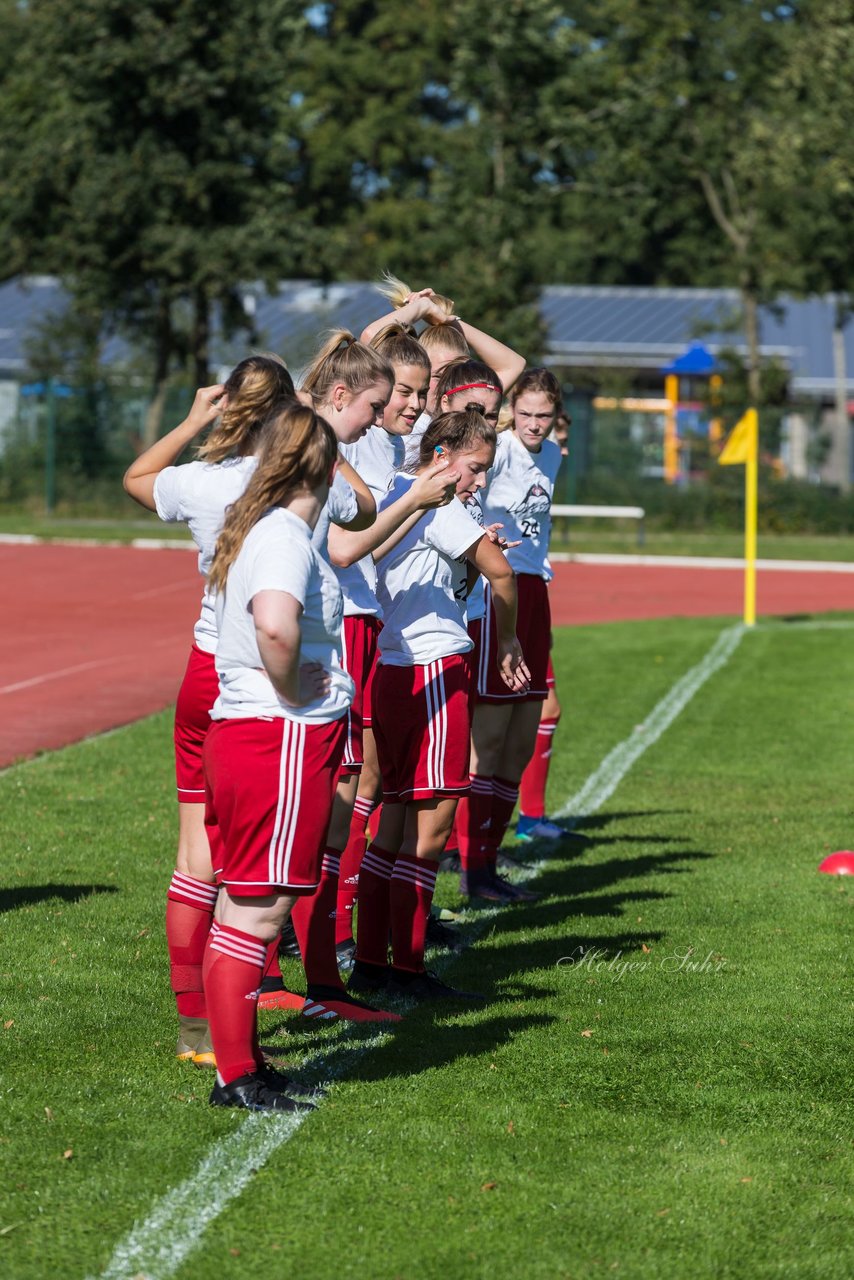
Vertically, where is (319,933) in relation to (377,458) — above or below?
below

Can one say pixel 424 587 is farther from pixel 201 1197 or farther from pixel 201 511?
pixel 201 1197

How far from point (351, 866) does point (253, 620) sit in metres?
2.46

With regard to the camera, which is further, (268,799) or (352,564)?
(352,564)

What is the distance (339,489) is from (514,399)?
2.65 m

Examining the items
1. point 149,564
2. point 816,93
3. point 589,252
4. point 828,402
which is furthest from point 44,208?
point 589,252

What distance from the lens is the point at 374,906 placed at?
5.94 metres

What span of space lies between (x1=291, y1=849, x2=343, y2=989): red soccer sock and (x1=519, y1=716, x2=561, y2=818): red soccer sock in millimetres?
3351

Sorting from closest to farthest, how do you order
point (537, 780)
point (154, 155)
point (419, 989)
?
point (419, 989)
point (537, 780)
point (154, 155)

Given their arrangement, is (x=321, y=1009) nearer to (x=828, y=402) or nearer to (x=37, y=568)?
(x=37, y=568)

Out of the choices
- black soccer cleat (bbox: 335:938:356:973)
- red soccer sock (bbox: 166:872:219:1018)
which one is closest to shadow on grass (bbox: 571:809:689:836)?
black soccer cleat (bbox: 335:938:356:973)

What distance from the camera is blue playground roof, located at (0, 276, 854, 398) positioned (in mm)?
49938

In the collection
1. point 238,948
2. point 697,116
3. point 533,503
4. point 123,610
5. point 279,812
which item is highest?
point 697,116

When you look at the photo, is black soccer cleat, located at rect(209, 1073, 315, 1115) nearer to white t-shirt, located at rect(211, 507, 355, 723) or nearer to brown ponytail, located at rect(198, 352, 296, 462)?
white t-shirt, located at rect(211, 507, 355, 723)

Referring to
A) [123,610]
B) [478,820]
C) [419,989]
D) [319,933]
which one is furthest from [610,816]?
[123,610]
